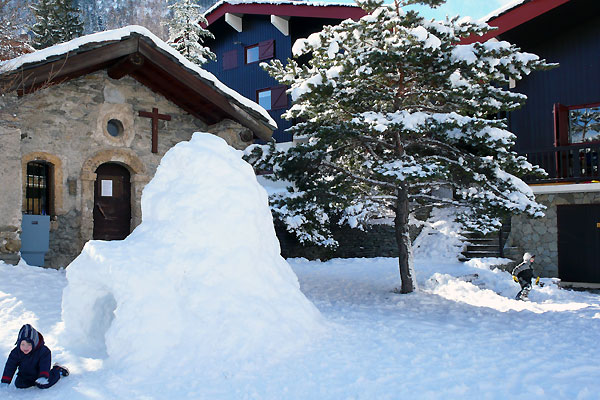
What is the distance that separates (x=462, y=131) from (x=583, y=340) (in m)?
3.64

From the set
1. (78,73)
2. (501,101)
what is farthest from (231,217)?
(78,73)

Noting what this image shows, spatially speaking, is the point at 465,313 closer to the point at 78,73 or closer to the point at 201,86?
the point at 201,86

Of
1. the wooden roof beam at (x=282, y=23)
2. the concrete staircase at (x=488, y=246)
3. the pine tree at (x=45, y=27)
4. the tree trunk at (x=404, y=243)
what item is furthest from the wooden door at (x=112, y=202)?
the pine tree at (x=45, y=27)

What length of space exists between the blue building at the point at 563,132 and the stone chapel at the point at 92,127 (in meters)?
7.54

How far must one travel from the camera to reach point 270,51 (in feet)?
68.6

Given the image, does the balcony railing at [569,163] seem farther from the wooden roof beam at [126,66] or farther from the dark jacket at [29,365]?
the dark jacket at [29,365]

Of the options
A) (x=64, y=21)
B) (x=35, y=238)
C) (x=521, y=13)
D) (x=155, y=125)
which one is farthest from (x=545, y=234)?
(x=64, y=21)

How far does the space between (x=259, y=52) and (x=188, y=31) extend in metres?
3.06

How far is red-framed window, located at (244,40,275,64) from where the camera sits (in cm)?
2088

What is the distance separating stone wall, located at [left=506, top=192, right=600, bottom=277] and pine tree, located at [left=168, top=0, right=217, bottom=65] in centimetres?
Result: 1357

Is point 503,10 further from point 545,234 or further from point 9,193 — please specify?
point 9,193

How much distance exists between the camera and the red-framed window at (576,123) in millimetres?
13047

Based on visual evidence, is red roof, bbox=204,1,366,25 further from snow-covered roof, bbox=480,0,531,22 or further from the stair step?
the stair step

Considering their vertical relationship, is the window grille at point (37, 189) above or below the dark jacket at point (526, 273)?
above
